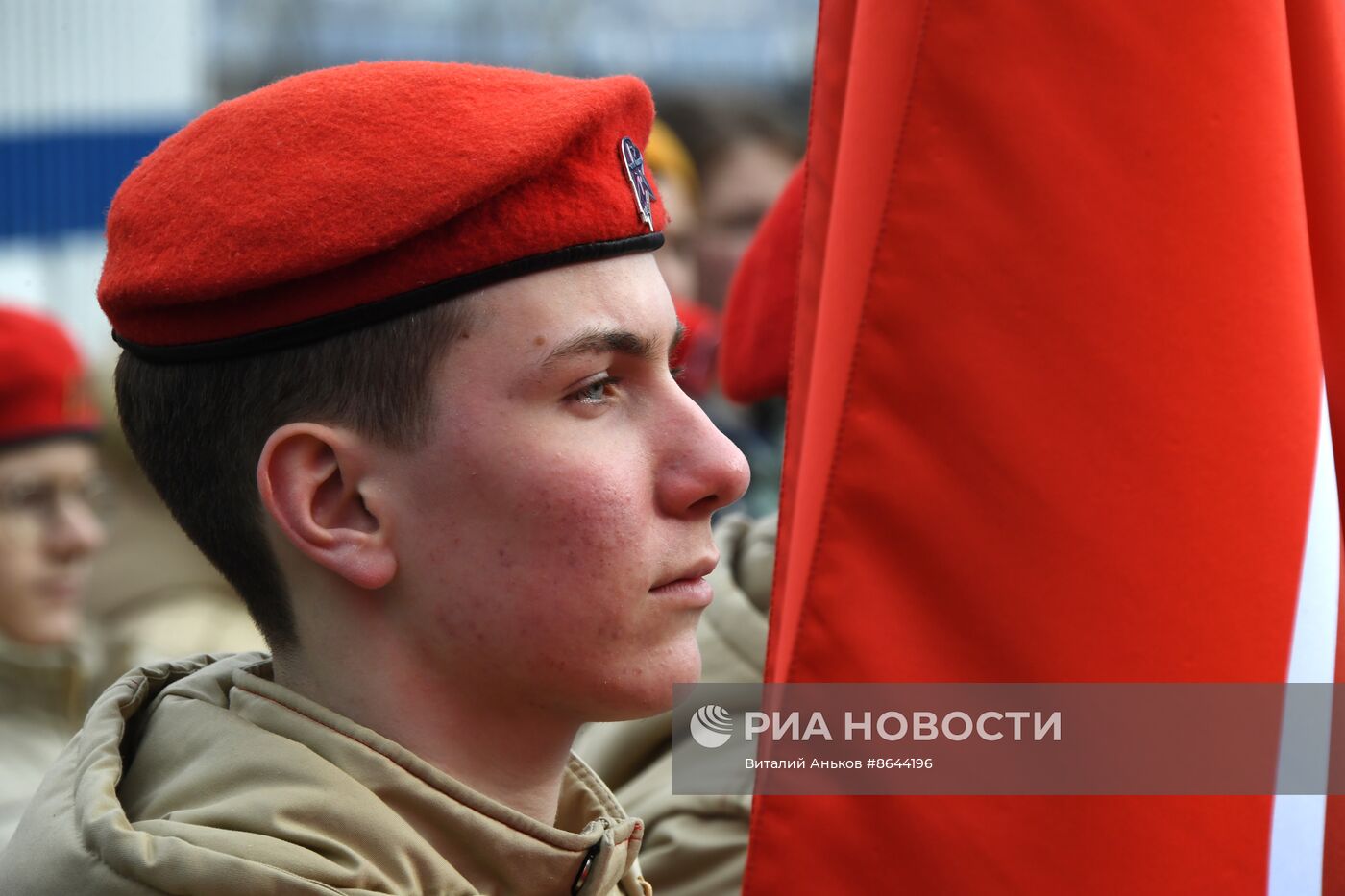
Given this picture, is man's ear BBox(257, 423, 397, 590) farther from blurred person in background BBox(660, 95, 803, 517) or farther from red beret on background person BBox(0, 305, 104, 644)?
blurred person in background BBox(660, 95, 803, 517)

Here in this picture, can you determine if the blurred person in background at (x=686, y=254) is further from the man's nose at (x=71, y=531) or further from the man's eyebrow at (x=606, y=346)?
the man's eyebrow at (x=606, y=346)

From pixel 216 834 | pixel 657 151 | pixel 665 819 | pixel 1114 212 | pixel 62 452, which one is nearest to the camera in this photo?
pixel 216 834

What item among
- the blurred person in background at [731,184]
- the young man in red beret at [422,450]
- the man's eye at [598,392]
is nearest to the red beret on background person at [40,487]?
the blurred person in background at [731,184]

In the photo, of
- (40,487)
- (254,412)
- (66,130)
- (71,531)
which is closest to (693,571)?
(254,412)

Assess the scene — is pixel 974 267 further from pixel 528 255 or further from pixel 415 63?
pixel 415 63

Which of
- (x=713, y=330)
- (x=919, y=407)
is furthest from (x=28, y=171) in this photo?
(x=919, y=407)

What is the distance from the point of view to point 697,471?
1682 millimetres

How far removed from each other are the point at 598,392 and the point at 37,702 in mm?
3507

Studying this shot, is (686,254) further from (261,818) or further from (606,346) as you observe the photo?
(261,818)

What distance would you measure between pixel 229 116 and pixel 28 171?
5297mm

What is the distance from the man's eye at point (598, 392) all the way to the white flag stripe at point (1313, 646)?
0.72 meters

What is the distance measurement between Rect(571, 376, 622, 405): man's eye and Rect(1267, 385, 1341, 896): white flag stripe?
72cm

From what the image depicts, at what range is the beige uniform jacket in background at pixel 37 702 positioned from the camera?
4418 millimetres

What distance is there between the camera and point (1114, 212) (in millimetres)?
1644
